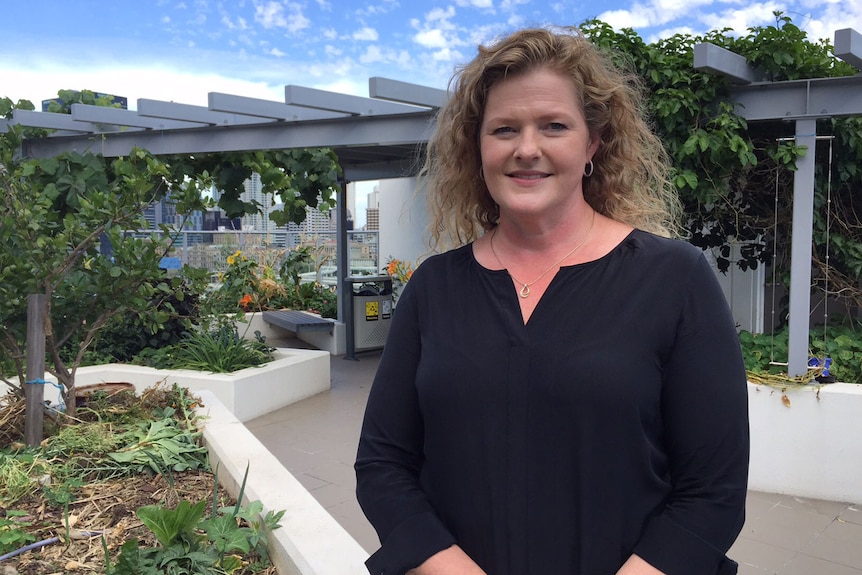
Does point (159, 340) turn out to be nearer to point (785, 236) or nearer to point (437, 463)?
point (785, 236)

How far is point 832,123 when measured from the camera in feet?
15.1

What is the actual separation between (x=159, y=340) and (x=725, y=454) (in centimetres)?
687

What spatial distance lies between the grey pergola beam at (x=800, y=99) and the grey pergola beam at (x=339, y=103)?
225 centimetres

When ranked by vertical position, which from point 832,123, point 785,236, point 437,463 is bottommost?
point 437,463

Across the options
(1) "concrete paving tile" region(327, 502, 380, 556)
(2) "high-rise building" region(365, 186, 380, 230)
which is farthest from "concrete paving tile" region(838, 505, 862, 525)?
(2) "high-rise building" region(365, 186, 380, 230)

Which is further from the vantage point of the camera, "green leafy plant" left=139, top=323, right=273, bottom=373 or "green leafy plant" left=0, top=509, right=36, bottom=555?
"green leafy plant" left=139, top=323, right=273, bottom=373

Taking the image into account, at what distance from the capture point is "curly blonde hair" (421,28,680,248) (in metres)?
1.29

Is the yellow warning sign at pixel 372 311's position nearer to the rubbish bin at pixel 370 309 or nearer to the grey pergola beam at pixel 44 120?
the rubbish bin at pixel 370 309

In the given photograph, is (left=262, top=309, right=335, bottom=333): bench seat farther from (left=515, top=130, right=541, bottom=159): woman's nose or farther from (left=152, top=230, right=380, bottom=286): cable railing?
(left=515, top=130, right=541, bottom=159): woman's nose

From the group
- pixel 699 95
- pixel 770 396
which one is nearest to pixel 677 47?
pixel 699 95

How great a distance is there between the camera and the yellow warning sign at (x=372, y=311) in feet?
29.4

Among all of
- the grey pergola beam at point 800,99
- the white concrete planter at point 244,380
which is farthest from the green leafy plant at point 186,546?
the grey pergola beam at point 800,99

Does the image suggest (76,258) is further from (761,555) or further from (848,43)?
(848,43)

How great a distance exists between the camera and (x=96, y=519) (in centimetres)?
276
